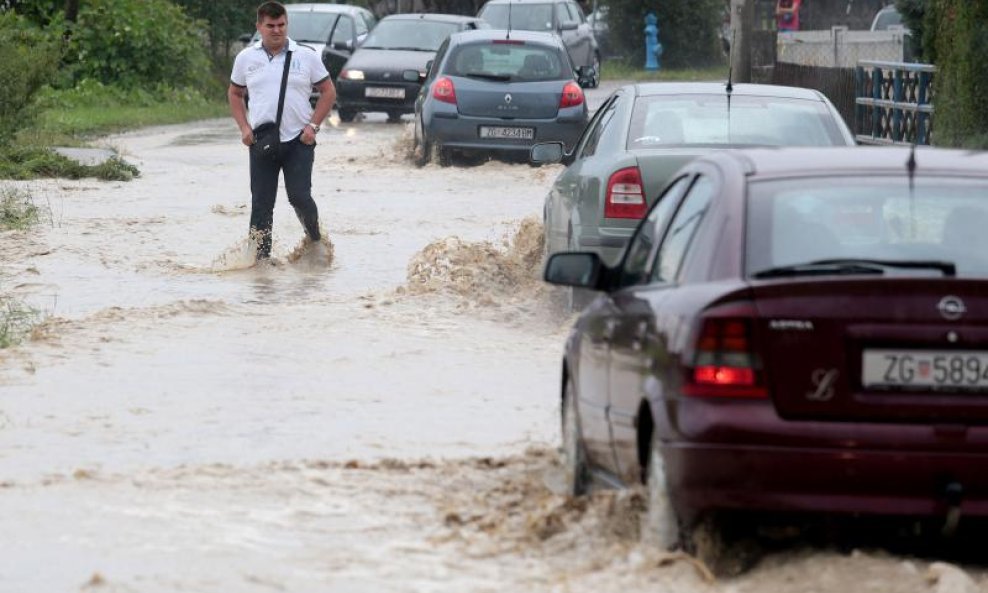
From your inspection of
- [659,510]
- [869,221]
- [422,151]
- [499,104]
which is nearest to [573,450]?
[659,510]

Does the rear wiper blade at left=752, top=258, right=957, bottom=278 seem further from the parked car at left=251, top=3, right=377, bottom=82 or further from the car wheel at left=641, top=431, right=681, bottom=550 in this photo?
the parked car at left=251, top=3, right=377, bottom=82

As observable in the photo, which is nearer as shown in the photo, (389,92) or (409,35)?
(389,92)

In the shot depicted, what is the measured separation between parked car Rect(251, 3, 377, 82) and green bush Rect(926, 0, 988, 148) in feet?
50.3

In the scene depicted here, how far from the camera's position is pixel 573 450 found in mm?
7535

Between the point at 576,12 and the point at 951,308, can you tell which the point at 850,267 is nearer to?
the point at 951,308

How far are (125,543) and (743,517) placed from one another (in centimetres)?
200

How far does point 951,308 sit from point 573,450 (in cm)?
195

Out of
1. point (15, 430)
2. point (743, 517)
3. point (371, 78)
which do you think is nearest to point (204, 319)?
point (15, 430)

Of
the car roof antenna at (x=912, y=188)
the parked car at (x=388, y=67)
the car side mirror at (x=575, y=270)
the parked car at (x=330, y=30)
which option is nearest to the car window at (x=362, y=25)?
the parked car at (x=330, y=30)

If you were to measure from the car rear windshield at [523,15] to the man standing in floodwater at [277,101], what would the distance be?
2669cm

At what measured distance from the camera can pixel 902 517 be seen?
→ 5887 millimetres

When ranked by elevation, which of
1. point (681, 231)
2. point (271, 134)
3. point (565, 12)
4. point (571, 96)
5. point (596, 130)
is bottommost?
point (565, 12)

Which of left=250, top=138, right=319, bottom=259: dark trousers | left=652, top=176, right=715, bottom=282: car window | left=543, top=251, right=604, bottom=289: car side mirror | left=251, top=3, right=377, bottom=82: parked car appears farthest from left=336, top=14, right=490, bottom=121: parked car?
left=652, top=176, right=715, bottom=282: car window

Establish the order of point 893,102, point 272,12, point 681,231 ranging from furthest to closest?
point 893,102 < point 272,12 < point 681,231
